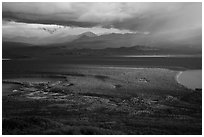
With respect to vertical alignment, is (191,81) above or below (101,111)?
below

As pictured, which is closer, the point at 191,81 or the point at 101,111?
the point at 101,111

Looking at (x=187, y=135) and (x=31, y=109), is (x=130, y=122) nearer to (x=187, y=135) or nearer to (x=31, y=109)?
(x=187, y=135)

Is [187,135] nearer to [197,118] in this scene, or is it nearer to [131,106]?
[197,118]

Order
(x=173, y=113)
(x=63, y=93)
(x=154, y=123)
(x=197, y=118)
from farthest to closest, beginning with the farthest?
(x=63, y=93) → (x=173, y=113) → (x=197, y=118) → (x=154, y=123)

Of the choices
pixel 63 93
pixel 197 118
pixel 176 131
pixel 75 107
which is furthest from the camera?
pixel 63 93

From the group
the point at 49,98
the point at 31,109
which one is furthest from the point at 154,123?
the point at 49,98

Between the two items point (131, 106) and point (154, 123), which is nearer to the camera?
point (154, 123)

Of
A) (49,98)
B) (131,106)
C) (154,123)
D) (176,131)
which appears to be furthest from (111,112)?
(49,98)

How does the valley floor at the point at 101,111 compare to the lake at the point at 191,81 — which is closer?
the valley floor at the point at 101,111

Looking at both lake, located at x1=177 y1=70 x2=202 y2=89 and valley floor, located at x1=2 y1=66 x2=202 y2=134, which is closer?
valley floor, located at x1=2 y1=66 x2=202 y2=134
